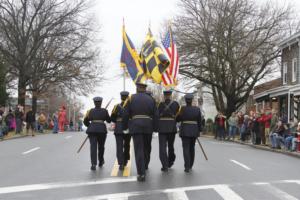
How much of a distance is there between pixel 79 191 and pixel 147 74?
5993mm

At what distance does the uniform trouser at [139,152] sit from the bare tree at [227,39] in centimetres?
3149

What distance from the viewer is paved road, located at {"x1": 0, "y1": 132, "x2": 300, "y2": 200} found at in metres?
10.1

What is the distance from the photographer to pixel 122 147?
1365cm

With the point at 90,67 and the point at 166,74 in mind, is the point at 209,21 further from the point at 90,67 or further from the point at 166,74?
the point at 166,74

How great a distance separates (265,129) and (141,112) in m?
17.2

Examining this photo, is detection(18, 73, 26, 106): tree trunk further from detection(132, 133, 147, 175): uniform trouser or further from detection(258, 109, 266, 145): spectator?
detection(132, 133, 147, 175): uniform trouser

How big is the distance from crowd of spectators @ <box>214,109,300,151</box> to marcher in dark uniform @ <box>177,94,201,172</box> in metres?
10.5

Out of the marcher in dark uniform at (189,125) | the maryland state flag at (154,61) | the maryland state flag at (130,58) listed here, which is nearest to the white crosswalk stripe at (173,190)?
the marcher in dark uniform at (189,125)

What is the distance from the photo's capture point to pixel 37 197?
9.77 meters

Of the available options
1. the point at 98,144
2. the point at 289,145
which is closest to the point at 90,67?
the point at 289,145

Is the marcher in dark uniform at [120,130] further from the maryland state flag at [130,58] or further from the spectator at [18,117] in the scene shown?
the spectator at [18,117]

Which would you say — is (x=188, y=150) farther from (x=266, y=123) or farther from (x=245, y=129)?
(x=245, y=129)

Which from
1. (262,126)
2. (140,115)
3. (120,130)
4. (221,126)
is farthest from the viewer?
(221,126)

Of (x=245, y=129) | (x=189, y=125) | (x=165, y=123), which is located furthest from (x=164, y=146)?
(x=245, y=129)
